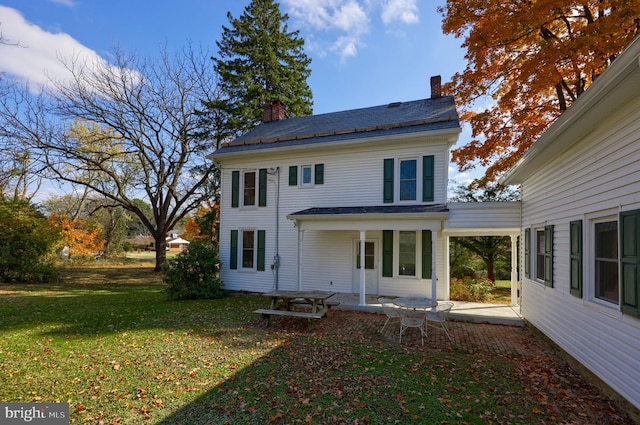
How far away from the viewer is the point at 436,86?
1305 centimetres

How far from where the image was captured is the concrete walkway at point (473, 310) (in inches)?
330

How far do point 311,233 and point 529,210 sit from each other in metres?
6.94

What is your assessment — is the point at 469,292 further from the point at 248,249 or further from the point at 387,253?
the point at 248,249

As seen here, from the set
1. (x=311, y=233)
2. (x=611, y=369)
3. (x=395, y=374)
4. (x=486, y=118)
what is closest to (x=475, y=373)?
(x=395, y=374)

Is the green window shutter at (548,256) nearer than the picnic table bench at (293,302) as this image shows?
Yes

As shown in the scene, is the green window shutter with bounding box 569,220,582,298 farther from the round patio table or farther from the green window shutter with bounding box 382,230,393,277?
the green window shutter with bounding box 382,230,393,277

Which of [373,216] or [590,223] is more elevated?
[373,216]

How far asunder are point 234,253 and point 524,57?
12763 millimetres

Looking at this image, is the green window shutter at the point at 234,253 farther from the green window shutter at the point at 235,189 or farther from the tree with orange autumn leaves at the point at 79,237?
the tree with orange autumn leaves at the point at 79,237

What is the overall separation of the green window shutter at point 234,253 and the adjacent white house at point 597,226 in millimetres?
10162

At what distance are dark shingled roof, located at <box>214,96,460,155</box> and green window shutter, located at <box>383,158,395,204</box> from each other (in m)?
1.01

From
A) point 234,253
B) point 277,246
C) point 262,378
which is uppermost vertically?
point 277,246

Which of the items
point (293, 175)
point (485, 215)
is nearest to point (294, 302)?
point (293, 175)

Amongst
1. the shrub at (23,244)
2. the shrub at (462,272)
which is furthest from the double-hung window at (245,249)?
the shrub at (23,244)
